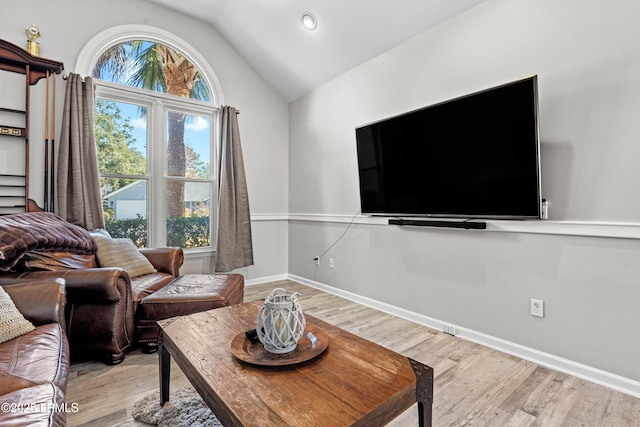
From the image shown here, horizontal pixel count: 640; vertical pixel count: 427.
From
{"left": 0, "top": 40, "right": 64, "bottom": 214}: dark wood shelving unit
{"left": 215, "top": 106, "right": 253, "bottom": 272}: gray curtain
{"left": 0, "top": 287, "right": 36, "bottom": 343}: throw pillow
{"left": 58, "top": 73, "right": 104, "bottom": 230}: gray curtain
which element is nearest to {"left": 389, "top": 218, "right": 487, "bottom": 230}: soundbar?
{"left": 215, "top": 106, "right": 253, "bottom": 272}: gray curtain

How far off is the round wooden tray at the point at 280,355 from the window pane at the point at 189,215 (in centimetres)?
271

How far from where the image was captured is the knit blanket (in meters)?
1.79

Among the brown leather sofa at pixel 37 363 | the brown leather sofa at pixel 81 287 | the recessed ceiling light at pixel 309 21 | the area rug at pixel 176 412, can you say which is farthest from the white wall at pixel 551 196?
the brown leather sofa at pixel 37 363

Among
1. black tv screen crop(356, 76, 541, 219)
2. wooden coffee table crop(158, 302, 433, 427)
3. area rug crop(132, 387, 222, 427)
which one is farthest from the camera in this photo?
black tv screen crop(356, 76, 541, 219)

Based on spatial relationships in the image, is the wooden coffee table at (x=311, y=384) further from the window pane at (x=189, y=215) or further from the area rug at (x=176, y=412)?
the window pane at (x=189, y=215)

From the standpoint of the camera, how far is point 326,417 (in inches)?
33.7

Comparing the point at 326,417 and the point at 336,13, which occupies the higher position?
the point at 336,13

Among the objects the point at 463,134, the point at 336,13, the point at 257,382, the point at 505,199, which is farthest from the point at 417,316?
the point at 336,13

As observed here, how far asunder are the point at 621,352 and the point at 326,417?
1.91m

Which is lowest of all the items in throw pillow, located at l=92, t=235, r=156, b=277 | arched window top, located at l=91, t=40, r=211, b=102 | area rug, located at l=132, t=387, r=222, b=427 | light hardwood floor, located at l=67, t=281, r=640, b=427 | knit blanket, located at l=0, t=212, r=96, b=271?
light hardwood floor, located at l=67, t=281, r=640, b=427

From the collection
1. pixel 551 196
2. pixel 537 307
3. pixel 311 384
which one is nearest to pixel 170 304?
pixel 311 384

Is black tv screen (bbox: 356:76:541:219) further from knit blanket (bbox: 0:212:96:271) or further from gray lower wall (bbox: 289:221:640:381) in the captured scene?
knit blanket (bbox: 0:212:96:271)

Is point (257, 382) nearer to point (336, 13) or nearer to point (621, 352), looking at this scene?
point (621, 352)

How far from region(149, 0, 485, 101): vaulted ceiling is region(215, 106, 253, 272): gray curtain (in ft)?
2.61
